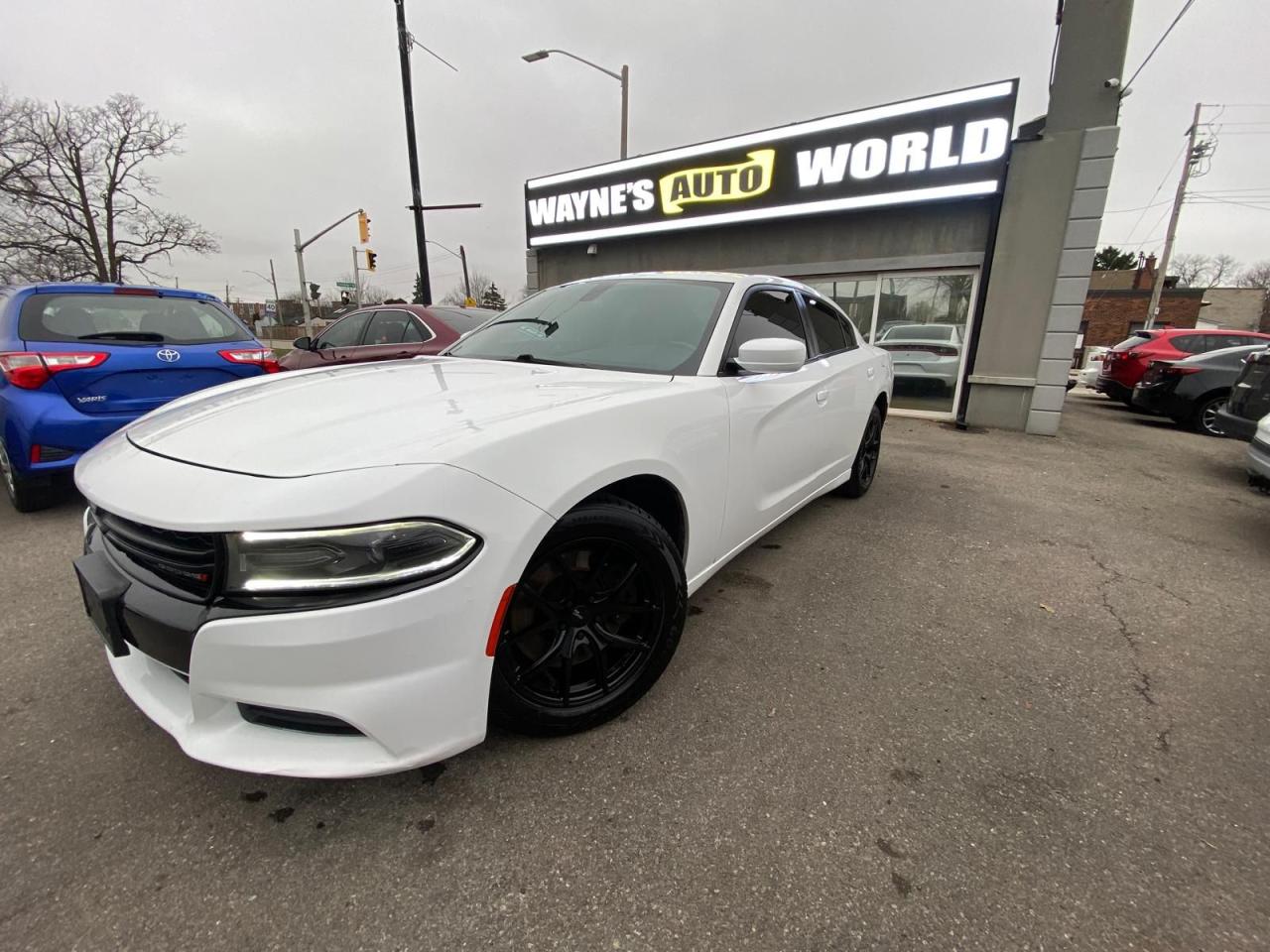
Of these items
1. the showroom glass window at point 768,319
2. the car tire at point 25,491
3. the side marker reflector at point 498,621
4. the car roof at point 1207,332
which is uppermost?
the car roof at point 1207,332

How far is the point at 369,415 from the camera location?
64.4 inches

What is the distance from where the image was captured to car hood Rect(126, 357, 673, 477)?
139cm

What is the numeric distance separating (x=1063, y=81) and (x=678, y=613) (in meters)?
8.60

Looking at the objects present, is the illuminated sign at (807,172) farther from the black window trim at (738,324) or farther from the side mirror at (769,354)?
the side mirror at (769,354)

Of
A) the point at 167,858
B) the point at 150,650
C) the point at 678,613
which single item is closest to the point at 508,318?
the point at 678,613

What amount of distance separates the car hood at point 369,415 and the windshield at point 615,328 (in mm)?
196

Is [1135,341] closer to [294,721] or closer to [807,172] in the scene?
[807,172]

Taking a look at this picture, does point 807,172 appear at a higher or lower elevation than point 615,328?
higher

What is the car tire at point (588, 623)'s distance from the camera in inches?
63.9

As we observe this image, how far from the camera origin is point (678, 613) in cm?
198

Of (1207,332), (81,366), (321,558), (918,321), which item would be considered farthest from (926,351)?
(81,366)

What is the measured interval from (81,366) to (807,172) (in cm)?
835

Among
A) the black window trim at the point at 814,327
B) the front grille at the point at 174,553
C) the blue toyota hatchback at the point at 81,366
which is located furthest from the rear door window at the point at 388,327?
the front grille at the point at 174,553

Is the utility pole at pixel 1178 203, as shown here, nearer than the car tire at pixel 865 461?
No
